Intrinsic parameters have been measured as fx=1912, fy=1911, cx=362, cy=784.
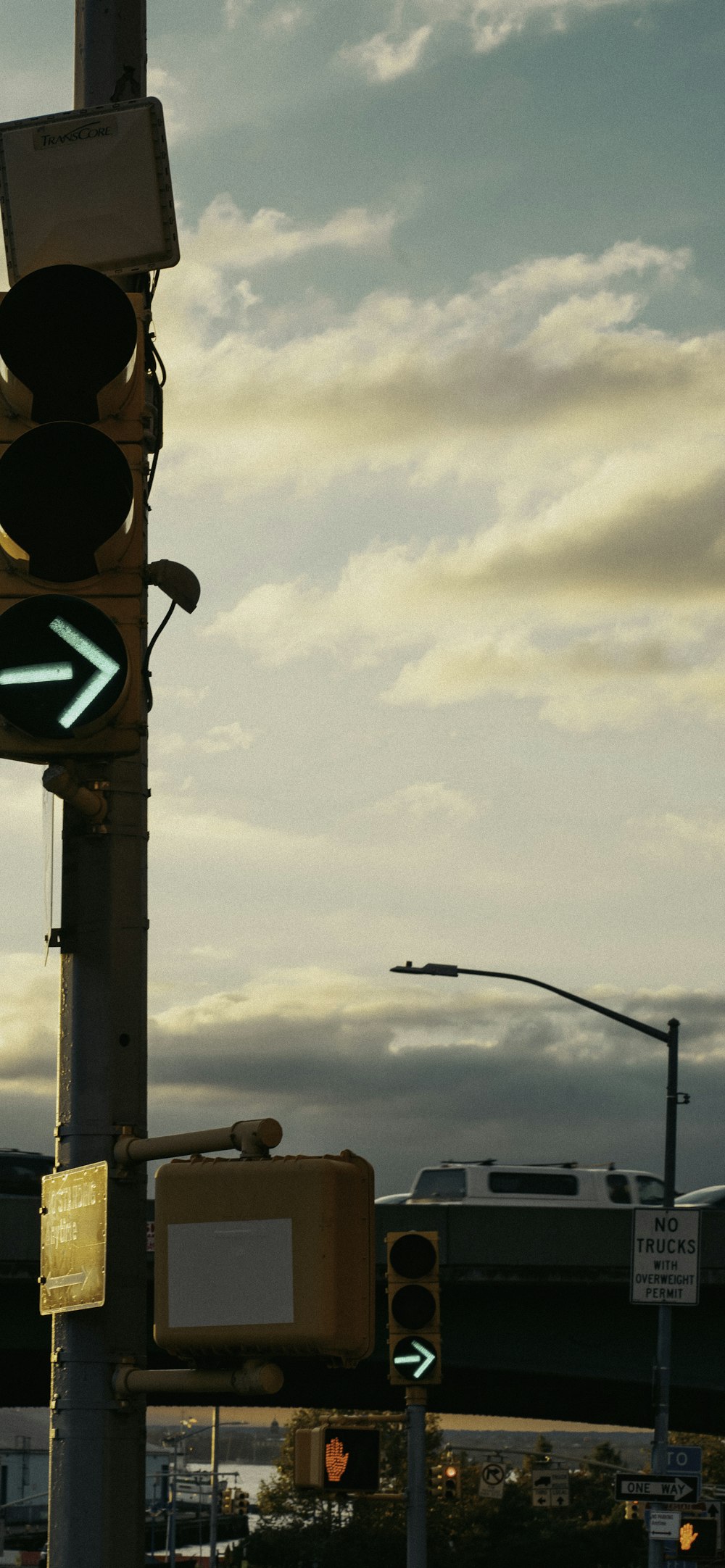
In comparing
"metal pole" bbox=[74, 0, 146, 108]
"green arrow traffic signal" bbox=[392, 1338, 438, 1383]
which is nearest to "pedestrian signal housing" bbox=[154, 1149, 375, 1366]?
"metal pole" bbox=[74, 0, 146, 108]

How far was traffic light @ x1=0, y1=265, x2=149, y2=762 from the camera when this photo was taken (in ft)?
15.1

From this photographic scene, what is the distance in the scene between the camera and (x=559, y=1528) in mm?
111000

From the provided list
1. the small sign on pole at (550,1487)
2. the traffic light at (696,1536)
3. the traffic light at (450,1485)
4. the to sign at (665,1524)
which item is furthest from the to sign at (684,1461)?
the small sign on pole at (550,1487)

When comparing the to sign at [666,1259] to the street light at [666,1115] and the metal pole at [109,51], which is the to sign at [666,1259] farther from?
the metal pole at [109,51]

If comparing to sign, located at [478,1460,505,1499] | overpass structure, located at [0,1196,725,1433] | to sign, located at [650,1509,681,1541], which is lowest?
to sign, located at [478,1460,505,1499]

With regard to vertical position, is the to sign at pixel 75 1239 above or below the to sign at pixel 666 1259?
above

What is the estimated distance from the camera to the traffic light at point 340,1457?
1543cm

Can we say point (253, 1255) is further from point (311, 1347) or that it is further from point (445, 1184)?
point (445, 1184)

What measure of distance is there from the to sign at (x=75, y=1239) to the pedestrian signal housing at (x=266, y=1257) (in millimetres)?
493

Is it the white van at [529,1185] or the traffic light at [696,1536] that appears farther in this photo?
the white van at [529,1185]

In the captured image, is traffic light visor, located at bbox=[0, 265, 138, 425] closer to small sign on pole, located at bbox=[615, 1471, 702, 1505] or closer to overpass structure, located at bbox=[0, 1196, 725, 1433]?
small sign on pole, located at bbox=[615, 1471, 702, 1505]

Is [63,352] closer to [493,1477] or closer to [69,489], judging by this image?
[69,489]

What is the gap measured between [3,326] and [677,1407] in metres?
49.1

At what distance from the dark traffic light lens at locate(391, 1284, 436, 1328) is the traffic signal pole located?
10.7 metres
